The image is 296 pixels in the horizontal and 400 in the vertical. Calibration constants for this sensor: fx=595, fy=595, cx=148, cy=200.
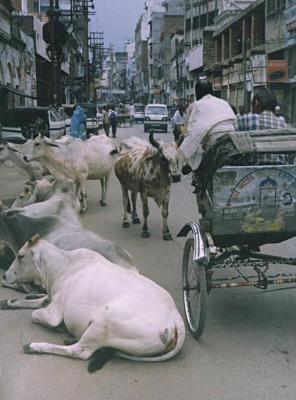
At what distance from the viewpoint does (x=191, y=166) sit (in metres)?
5.39

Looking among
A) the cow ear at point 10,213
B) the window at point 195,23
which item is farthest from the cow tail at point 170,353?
the window at point 195,23

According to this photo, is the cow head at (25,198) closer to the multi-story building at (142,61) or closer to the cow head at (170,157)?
the cow head at (170,157)

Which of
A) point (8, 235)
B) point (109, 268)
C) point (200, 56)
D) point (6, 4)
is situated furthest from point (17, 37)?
point (200, 56)

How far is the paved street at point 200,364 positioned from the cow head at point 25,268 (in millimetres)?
311

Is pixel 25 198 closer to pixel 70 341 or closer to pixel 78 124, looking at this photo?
pixel 70 341

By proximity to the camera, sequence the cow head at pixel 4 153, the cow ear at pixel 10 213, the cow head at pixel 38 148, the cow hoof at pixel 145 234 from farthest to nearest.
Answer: the cow head at pixel 4 153
the cow head at pixel 38 148
the cow hoof at pixel 145 234
the cow ear at pixel 10 213

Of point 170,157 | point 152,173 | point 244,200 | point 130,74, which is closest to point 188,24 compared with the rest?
point 152,173

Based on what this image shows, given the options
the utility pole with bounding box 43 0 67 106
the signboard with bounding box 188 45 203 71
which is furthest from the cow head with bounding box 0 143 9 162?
the signboard with bounding box 188 45 203 71

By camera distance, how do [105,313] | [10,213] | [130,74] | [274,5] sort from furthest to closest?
[130,74], [274,5], [10,213], [105,313]

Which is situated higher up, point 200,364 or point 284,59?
point 284,59

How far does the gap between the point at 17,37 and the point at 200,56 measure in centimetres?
3155

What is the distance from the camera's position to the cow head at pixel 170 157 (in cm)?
814

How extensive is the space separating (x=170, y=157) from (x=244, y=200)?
3.59 meters

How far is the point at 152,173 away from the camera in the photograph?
339 inches
